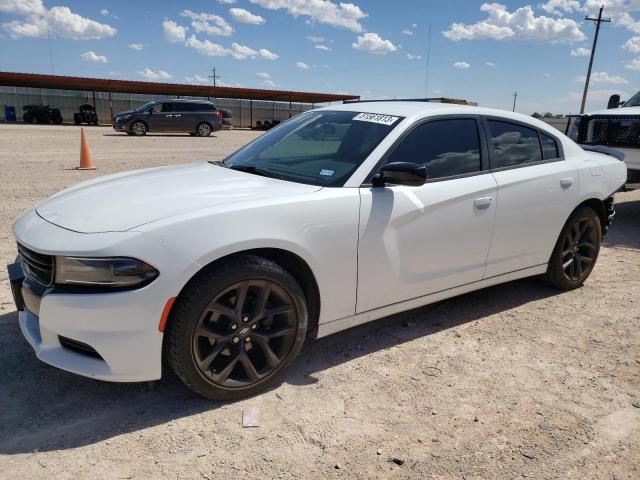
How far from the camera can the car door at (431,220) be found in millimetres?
3135

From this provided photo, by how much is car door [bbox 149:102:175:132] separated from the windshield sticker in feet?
76.8

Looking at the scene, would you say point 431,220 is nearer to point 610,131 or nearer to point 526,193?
point 526,193

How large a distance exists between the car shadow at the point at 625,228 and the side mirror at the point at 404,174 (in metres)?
4.66

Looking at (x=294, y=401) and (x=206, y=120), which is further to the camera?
(x=206, y=120)

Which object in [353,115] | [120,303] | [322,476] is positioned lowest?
[322,476]

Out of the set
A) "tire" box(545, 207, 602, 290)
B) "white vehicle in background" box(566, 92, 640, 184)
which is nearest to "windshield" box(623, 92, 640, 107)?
"white vehicle in background" box(566, 92, 640, 184)

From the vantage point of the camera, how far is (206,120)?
2650 centimetres

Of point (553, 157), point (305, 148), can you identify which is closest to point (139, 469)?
point (305, 148)

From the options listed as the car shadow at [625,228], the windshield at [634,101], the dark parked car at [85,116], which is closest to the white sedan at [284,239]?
the car shadow at [625,228]

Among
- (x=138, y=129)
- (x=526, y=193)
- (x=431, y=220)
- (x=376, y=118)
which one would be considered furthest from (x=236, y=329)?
(x=138, y=129)

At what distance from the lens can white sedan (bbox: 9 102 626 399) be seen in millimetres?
2455

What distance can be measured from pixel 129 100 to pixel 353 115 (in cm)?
4499

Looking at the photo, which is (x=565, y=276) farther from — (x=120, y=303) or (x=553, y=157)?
(x=120, y=303)

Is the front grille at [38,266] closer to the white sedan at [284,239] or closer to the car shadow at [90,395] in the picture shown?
the white sedan at [284,239]
